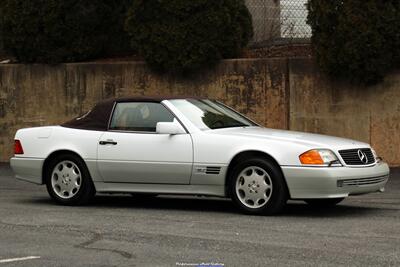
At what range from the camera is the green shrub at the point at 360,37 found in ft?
46.9

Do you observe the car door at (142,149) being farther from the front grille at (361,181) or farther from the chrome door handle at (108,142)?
the front grille at (361,181)

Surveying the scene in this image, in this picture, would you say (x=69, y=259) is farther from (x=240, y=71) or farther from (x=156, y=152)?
(x=240, y=71)

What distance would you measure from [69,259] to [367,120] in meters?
9.07

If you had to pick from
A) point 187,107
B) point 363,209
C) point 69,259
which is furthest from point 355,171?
point 69,259

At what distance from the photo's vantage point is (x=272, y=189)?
923 cm

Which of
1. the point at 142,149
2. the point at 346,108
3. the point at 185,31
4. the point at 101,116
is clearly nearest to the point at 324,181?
the point at 142,149

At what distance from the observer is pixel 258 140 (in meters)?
9.41

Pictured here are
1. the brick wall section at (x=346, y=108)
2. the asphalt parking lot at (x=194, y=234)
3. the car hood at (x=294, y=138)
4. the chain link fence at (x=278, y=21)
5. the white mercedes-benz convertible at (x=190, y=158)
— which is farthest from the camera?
the chain link fence at (x=278, y=21)

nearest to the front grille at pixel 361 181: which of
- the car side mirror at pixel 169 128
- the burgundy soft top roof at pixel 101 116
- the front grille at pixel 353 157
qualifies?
the front grille at pixel 353 157

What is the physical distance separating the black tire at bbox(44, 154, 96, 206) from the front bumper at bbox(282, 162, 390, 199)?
8.38 feet

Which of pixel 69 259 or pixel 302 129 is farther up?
pixel 302 129

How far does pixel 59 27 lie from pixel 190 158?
26.6 ft

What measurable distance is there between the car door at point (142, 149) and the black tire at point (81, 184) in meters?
0.25

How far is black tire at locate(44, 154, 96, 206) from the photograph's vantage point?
1037cm
